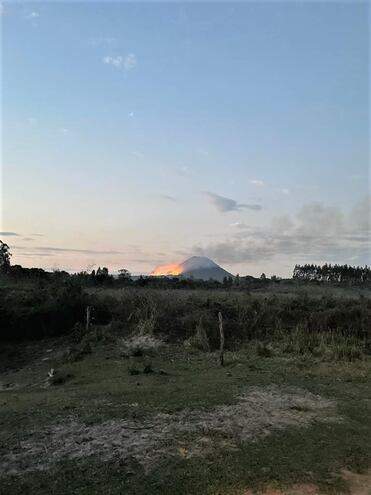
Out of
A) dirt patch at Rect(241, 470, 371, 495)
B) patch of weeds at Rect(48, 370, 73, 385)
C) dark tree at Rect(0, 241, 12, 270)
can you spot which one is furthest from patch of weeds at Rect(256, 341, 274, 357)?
dark tree at Rect(0, 241, 12, 270)

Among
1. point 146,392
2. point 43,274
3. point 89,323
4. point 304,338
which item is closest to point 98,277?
point 43,274

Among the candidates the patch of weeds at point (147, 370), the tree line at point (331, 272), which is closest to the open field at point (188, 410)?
the patch of weeds at point (147, 370)

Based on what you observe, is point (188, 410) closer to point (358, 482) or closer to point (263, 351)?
point (358, 482)

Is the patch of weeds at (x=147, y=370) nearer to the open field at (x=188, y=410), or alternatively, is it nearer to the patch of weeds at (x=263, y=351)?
the open field at (x=188, y=410)

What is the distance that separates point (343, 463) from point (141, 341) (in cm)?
1096

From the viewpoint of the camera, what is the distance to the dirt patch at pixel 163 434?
591cm

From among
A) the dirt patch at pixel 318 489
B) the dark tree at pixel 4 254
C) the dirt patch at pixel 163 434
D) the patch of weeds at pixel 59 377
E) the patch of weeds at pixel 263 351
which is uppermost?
the dark tree at pixel 4 254

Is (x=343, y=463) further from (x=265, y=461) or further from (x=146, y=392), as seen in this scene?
(x=146, y=392)

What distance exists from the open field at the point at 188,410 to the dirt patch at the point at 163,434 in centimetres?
3

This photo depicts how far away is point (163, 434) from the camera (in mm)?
6777

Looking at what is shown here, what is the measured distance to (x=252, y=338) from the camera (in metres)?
17.1

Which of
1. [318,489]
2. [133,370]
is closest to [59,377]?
[133,370]

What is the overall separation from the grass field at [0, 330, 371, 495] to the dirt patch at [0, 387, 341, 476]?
0.05 feet

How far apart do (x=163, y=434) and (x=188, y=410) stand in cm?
135
